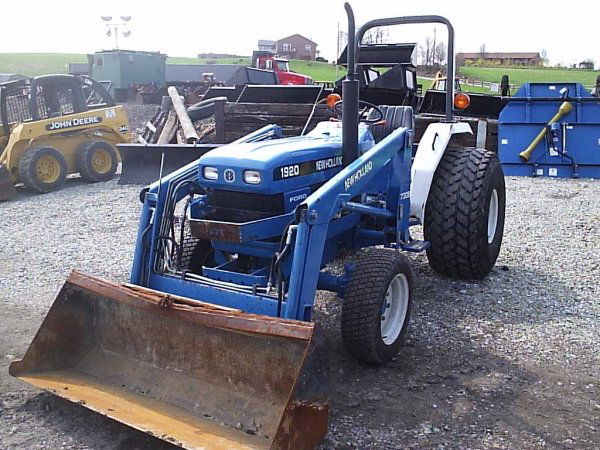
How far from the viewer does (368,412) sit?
3.64 meters

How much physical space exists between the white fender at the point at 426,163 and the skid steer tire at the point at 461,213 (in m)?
0.17

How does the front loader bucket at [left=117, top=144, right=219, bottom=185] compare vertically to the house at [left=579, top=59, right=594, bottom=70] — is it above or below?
below

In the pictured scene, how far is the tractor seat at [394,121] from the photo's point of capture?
5.36 metres

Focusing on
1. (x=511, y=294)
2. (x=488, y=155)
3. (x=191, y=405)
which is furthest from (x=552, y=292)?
(x=191, y=405)

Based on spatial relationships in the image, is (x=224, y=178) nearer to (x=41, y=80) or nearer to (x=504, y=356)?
(x=504, y=356)

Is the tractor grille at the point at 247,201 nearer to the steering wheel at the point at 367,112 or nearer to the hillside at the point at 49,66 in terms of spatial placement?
the steering wheel at the point at 367,112

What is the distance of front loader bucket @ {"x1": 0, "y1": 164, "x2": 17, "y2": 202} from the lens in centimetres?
1048

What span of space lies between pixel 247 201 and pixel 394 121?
173 centimetres

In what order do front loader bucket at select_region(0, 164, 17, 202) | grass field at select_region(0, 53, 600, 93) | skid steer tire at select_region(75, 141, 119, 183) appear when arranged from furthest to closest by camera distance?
1. grass field at select_region(0, 53, 600, 93)
2. skid steer tire at select_region(75, 141, 119, 183)
3. front loader bucket at select_region(0, 164, 17, 202)

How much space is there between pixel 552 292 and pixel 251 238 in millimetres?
2847

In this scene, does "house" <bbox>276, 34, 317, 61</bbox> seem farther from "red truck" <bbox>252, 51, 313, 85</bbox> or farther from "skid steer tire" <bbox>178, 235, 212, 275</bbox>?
"skid steer tire" <bbox>178, 235, 212, 275</bbox>

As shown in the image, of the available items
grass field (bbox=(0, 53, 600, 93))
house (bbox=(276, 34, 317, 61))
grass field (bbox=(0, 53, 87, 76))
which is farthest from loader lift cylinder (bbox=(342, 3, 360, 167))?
house (bbox=(276, 34, 317, 61))

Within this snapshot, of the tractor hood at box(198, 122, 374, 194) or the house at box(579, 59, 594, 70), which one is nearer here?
the tractor hood at box(198, 122, 374, 194)

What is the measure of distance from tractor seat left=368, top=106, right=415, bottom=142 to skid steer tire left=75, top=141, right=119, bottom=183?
7.52m
